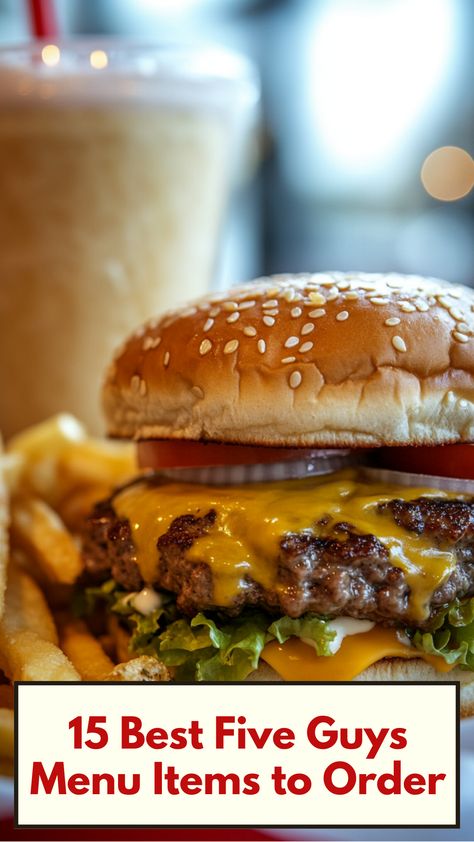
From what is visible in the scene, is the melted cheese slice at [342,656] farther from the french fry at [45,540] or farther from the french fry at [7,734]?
the french fry at [45,540]

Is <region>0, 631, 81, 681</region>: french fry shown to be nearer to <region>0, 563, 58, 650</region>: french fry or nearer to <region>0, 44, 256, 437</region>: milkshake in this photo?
<region>0, 563, 58, 650</region>: french fry

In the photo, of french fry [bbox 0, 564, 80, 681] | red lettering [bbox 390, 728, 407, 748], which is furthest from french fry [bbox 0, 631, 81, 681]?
red lettering [bbox 390, 728, 407, 748]

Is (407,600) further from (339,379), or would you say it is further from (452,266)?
(452,266)

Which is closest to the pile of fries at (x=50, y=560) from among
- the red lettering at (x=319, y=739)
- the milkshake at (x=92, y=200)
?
the red lettering at (x=319, y=739)

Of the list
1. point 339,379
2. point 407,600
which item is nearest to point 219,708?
point 407,600

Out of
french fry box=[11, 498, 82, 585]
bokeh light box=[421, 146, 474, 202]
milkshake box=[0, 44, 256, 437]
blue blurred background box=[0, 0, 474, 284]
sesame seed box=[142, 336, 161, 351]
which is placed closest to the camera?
sesame seed box=[142, 336, 161, 351]

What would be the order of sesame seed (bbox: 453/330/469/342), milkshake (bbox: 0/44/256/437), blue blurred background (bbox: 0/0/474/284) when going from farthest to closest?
blue blurred background (bbox: 0/0/474/284)
milkshake (bbox: 0/44/256/437)
sesame seed (bbox: 453/330/469/342)

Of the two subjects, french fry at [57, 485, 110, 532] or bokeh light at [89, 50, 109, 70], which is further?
bokeh light at [89, 50, 109, 70]

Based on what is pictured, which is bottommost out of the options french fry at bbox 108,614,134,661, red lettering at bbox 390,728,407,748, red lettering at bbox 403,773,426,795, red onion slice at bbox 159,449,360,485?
french fry at bbox 108,614,134,661
